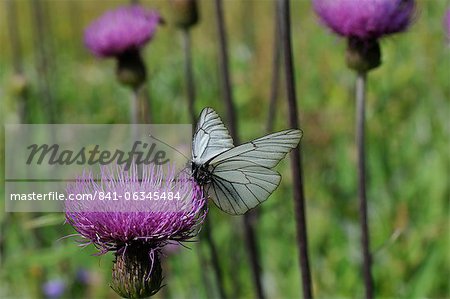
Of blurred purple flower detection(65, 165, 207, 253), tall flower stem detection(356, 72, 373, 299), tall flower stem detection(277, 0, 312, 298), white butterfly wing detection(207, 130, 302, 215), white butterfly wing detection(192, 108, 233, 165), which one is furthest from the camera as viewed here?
tall flower stem detection(356, 72, 373, 299)

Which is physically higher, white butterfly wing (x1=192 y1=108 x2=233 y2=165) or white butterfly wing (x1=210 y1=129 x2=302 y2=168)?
white butterfly wing (x1=192 y1=108 x2=233 y2=165)

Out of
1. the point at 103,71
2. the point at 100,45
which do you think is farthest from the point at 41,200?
the point at 103,71

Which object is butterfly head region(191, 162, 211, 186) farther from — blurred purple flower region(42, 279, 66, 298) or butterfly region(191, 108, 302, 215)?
blurred purple flower region(42, 279, 66, 298)

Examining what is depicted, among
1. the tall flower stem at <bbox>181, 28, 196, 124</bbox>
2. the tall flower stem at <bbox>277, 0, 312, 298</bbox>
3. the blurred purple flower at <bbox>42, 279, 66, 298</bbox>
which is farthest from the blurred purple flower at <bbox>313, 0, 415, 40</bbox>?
the blurred purple flower at <bbox>42, 279, 66, 298</bbox>

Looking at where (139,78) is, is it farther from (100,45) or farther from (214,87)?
(214,87)

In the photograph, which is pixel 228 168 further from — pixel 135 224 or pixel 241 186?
pixel 135 224

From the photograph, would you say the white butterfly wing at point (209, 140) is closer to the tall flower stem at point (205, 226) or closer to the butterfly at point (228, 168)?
the butterfly at point (228, 168)

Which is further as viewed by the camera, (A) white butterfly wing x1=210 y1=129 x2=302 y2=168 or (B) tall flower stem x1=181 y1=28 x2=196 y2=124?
(B) tall flower stem x1=181 y1=28 x2=196 y2=124

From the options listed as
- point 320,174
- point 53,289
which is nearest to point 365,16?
point 53,289
